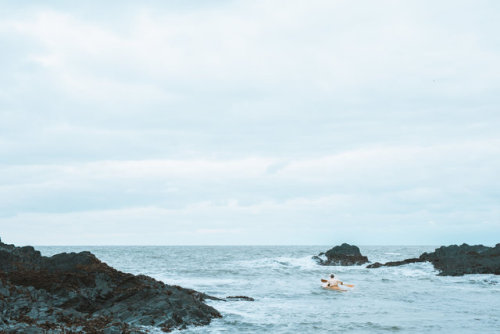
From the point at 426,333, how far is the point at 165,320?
989 centimetres

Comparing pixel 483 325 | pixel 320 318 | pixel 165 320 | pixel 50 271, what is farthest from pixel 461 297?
pixel 50 271

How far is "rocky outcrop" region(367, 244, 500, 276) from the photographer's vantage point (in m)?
47.7

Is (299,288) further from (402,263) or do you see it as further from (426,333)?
(402,263)

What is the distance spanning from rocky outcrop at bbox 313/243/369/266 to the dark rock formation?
168ft

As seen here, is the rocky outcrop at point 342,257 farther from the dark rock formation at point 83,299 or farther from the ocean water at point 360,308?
the dark rock formation at point 83,299

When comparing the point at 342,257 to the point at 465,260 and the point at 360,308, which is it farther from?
the point at 360,308

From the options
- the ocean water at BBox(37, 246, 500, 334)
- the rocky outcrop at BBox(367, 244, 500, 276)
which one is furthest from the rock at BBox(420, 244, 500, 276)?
the ocean water at BBox(37, 246, 500, 334)

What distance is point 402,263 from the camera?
2408 inches

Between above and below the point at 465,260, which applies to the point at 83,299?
below

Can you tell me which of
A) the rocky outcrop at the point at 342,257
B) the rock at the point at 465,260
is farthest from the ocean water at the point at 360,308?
the rocky outcrop at the point at 342,257

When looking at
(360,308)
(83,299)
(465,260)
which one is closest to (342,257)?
(465,260)

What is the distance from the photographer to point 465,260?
170ft

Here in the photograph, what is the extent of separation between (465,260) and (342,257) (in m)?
21.0

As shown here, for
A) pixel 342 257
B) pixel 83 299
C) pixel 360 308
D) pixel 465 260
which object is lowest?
pixel 360 308
